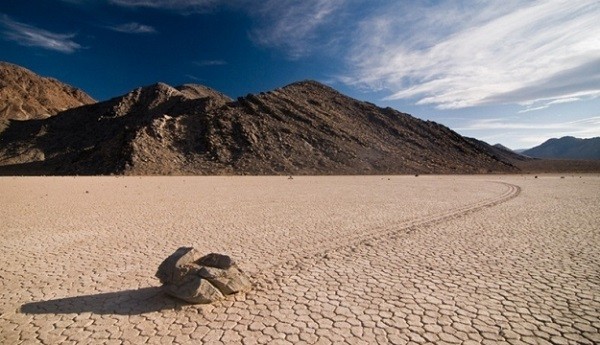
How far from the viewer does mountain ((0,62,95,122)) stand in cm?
8019

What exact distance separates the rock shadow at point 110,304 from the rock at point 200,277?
0.18 meters

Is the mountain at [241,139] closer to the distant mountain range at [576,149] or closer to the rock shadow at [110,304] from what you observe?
the rock shadow at [110,304]

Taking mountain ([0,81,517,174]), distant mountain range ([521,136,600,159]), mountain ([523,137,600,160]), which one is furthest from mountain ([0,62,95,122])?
distant mountain range ([521,136,600,159])

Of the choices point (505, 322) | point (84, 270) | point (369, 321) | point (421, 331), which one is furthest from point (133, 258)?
point (505, 322)

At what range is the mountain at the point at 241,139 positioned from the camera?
139 ft

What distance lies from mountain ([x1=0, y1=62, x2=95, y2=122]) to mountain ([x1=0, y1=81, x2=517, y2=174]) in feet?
58.8

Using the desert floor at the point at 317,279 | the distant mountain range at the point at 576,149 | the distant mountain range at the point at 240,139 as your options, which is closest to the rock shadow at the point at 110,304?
the desert floor at the point at 317,279

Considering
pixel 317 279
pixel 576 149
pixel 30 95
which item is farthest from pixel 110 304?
pixel 576 149

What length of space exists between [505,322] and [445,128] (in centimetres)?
6735

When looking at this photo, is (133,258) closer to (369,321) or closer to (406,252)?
(369,321)

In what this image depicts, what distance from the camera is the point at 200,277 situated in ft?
16.6

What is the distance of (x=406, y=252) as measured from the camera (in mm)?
7477

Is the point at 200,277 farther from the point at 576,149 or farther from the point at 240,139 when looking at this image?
the point at 576,149

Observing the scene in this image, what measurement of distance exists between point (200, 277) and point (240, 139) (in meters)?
42.4
